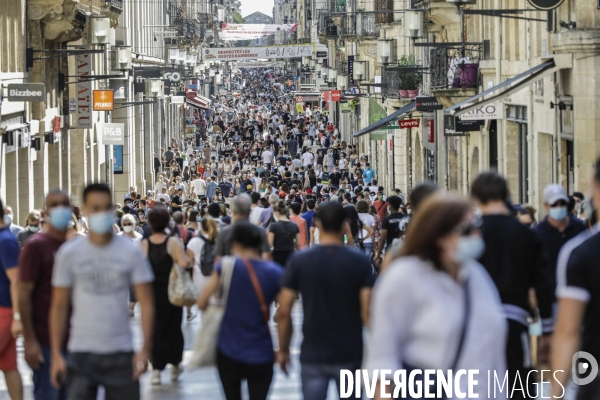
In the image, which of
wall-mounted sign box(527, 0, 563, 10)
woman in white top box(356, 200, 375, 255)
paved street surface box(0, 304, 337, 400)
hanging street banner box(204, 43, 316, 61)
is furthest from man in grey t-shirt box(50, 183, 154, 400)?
hanging street banner box(204, 43, 316, 61)

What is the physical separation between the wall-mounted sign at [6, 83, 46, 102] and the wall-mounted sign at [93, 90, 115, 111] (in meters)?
9.35

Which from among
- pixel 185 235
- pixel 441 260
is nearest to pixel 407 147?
pixel 185 235

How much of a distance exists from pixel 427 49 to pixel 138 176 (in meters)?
15.8

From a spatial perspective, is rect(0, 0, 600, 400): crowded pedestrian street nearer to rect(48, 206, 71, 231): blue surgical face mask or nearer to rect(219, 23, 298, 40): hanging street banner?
rect(48, 206, 71, 231): blue surgical face mask

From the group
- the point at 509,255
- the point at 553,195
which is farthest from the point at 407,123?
the point at 509,255

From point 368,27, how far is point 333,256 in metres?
45.4

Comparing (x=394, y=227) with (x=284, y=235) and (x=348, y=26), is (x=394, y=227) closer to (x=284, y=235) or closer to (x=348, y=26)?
(x=284, y=235)

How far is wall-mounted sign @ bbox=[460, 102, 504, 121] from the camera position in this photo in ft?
80.0

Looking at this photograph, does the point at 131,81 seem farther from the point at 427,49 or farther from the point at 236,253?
the point at 236,253

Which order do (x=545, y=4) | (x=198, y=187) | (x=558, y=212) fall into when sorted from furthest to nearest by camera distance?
(x=198, y=187)
(x=545, y=4)
(x=558, y=212)

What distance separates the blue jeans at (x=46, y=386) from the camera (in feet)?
25.7

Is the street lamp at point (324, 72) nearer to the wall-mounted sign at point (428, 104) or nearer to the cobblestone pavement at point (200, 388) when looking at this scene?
the wall-mounted sign at point (428, 104)

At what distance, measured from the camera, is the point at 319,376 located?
6926 mm

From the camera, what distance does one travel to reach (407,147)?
41656 mm
